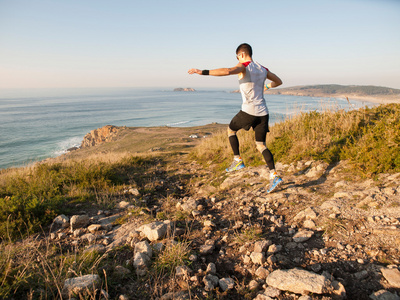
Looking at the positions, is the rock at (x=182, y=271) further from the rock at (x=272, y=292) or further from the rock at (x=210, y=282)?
the rock at (x=272, y=292)

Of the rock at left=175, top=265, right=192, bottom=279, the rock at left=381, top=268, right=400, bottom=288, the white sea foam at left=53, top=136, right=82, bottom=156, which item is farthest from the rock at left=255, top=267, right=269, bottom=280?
the white sea foam at left=53, top=136, right=82, bottom=156

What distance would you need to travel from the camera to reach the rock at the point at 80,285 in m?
2.32

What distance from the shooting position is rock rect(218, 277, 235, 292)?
8.32 feet

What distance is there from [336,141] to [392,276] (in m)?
4.76

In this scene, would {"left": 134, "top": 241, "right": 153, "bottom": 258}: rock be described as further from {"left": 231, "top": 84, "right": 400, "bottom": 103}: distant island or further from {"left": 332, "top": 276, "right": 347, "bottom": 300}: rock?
{"left": 231, "top": 84, "right": 400, "bottom": 103}: distant island

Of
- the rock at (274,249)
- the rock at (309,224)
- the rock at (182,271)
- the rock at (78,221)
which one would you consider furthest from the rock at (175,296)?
the rock at (78,221)

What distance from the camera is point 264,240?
10.6 feet

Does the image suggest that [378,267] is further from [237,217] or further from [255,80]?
[255,80]

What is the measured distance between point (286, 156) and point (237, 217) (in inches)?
132

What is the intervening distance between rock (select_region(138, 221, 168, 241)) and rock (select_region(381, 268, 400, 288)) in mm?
2786

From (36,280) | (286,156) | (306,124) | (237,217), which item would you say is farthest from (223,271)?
(306,124)

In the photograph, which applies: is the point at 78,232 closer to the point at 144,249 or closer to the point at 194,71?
the point at 144,249

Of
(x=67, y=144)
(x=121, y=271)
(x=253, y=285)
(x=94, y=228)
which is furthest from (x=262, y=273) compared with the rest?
(x=67, y=144)

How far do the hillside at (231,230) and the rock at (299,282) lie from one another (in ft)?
0.03
